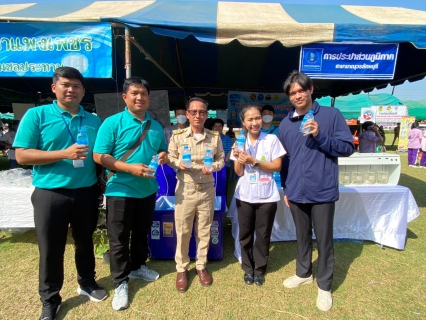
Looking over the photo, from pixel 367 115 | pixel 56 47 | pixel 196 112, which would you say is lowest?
pixel 196 112

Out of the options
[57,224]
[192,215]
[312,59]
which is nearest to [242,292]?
[192,215]

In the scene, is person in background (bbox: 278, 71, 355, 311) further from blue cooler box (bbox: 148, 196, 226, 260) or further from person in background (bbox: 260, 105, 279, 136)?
person in background (bbox: 260, 105, 279, 136)

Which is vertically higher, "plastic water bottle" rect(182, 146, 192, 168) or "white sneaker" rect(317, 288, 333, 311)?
"plastic water bottle" rect(182, 146, 192, 168)

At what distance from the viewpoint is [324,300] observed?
225 cm

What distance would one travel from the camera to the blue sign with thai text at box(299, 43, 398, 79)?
305cm

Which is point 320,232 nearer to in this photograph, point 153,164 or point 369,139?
point 153,164

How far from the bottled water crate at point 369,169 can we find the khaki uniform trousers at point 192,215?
2.04 m

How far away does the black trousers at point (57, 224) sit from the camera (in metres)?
1.94

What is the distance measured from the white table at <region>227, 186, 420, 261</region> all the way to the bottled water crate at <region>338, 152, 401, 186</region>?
0.46 ft

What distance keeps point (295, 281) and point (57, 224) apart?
2.24 metres

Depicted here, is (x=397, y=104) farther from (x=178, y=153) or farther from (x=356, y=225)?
(x=178, y=153)

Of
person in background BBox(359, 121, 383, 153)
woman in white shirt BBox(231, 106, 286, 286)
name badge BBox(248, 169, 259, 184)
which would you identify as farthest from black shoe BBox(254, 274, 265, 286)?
person in background BBox(359, 121, 383, 153)

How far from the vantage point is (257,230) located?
2484mm

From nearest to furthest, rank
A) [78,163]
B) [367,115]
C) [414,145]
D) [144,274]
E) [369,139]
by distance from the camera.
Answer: [78,163] < [144,274] < [369,139] < [414,145] < [367,115]
